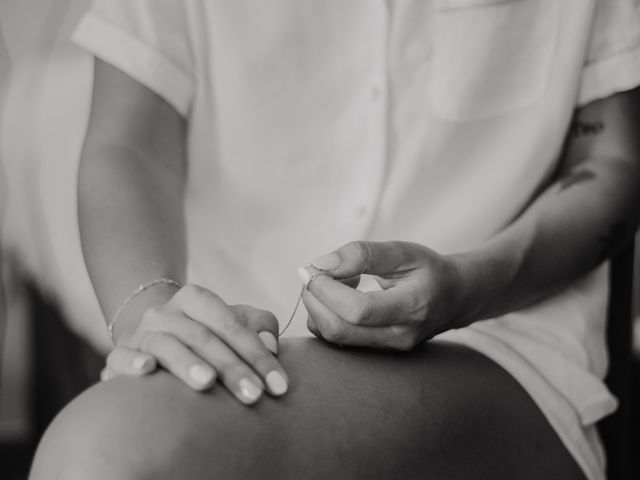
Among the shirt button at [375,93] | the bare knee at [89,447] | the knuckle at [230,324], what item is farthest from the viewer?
the shirt button at [375,93]

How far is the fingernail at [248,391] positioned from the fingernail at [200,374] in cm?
2

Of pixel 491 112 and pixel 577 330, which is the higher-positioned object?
pixel 491 112

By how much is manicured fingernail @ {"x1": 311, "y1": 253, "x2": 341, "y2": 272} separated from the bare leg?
75mm

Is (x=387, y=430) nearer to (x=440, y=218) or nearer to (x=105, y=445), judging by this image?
(x=105, y=445)

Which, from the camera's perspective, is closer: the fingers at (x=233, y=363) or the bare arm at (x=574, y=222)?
the fingers at (x=233, y=363)

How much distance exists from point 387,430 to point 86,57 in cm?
84

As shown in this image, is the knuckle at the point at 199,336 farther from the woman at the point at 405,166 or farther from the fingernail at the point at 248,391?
the woman at the point at 405,166

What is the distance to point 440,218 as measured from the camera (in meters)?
0.97

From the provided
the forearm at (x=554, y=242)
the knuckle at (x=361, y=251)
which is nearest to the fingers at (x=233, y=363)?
the knuckle at (x=361, y=251)

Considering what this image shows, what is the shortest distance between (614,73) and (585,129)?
0.24 feet

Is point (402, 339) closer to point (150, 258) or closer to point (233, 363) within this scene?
point (233, 363)

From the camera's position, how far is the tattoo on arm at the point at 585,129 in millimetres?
1003

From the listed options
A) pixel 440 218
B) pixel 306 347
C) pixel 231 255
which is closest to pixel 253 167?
pixel 231 255

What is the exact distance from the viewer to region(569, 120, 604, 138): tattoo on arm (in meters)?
1.00
